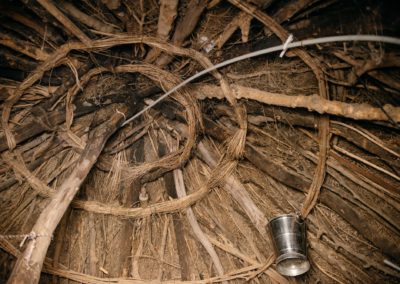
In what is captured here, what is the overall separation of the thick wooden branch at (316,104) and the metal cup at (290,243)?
0.81 metres

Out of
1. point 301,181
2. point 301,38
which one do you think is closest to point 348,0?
point 301,38

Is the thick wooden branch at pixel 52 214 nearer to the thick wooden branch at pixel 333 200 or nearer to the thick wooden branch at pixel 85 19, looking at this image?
the thick wooden branch at pixel 85 19

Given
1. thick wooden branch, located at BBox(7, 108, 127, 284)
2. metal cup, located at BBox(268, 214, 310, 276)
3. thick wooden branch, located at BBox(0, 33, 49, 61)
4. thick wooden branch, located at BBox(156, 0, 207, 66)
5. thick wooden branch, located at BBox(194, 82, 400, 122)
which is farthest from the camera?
thick wooden branch, located at BBox(0, 33, 49, 61)

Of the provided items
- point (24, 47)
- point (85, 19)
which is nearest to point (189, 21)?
point (85, 19)

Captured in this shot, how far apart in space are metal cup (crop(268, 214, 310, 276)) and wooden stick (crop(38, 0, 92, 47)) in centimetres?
188

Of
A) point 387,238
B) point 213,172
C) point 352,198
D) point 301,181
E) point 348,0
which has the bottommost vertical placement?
point 387,238

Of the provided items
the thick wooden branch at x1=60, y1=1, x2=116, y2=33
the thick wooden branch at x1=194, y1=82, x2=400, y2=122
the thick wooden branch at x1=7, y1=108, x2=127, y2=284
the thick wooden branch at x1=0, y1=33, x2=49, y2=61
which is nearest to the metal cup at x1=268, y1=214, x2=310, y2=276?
the thick wooden branch at x1=194, y1=82, x2=400, y2=122

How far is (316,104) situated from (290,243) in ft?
3.15

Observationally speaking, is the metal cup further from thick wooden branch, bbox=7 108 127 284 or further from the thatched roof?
thick wooden branch, bbox=7 108 127 284

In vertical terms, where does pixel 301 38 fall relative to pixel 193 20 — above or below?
below

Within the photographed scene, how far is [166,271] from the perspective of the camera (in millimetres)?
3133

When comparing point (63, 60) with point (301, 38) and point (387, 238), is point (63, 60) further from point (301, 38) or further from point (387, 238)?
point (387, 238)

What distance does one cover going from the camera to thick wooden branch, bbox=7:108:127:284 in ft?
5.73

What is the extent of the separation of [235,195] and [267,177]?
33cm
